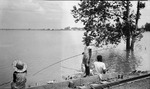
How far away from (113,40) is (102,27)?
137cm

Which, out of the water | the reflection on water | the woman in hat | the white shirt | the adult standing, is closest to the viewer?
the woman in hat

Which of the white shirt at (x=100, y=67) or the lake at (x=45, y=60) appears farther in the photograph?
the lake at (x=45, y=60)

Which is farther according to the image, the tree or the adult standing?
the tree

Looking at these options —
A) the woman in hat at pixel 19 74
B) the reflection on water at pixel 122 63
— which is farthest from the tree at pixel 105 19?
the woman in hat at pixel 19 74

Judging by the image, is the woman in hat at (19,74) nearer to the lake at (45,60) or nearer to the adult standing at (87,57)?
the adult standing at (87,57)

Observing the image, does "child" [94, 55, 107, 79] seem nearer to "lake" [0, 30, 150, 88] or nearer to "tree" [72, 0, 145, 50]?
"lake" [0, 30, 150, 88]

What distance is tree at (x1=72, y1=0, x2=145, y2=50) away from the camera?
14422 mm

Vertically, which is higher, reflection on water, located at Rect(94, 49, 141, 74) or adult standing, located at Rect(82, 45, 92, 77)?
adult standing, located at Rect(82, 45, 92, 77)

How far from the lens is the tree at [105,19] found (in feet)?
47.3

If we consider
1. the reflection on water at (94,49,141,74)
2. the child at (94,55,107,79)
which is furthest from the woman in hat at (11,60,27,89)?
the reflection on water at (94,49,141,74)

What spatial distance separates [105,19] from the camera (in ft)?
49.0

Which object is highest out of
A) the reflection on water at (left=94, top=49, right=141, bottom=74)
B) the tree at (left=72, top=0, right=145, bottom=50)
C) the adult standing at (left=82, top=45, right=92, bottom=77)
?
the tree at (left=72, top=0, right=145, bottom=50)

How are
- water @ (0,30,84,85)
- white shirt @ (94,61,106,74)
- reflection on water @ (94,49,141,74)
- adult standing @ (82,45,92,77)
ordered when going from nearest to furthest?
1. white shirt @ (94,61,106,74)
2. adult standing @ (82,45,92,77)
3. water @ (0,30,84,85)
4. reflection on water @ (94,49,141,74)

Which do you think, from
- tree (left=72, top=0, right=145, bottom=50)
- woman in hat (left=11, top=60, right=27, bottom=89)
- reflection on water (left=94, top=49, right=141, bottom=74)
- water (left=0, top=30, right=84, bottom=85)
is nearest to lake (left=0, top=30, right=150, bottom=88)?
water (left=0, top=30, right=84, bottom=85)
